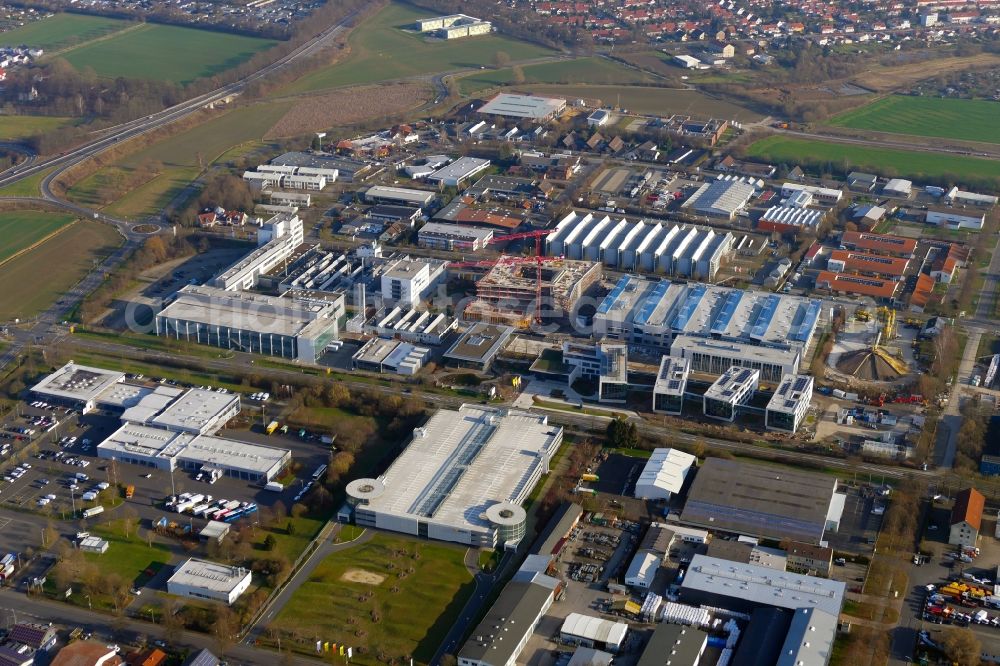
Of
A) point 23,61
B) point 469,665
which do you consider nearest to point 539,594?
point 469,665

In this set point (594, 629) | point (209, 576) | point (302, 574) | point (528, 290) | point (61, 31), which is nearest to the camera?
point (594, 629)

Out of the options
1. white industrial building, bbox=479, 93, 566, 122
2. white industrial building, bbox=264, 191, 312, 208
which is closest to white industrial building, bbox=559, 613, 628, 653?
white industrial building, bbox=264, 191, 312, 208

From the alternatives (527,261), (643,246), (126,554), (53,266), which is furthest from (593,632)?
(53,266)

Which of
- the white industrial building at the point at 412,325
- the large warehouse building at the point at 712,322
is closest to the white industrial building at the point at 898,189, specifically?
the large warehouse building at the point at 712,322

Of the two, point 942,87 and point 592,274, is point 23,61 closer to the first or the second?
point 592,274

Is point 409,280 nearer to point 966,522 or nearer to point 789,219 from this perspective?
point 789,219

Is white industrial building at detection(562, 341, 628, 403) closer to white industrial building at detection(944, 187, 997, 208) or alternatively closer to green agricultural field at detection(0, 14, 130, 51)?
white industrial building at detection(944, 187, 997, 208)
